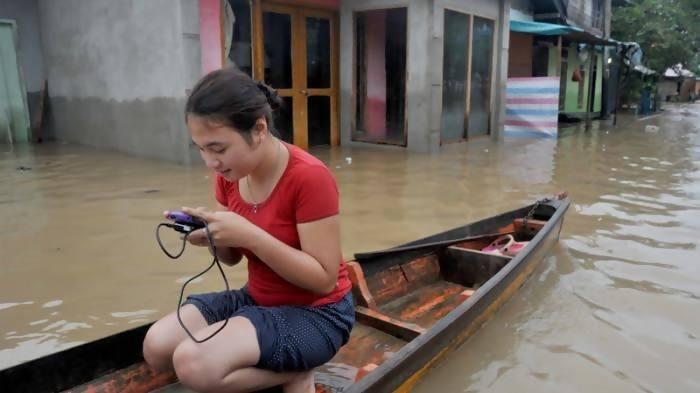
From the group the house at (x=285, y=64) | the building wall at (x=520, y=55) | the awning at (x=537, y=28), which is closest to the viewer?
the house at (x=285, y=64)

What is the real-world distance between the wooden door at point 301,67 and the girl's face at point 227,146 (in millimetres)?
7846

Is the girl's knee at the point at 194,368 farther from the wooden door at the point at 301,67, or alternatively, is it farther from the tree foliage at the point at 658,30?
the tree foliage at the point at 658,30

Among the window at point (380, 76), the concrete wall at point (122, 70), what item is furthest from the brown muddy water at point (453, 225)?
the window at point (380, 76)

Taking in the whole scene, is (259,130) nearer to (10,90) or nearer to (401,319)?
(401,319)

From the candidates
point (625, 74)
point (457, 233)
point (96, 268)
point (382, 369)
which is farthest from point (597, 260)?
point (625, 74)

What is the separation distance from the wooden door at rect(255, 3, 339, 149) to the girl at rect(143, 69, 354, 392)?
25.5 ft

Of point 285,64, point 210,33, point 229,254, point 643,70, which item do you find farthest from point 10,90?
point 643,70

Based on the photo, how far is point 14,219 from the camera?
5645mm

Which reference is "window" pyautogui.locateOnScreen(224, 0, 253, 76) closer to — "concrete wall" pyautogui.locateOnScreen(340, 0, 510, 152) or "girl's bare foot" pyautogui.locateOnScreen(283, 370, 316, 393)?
"concrete wall" pyautogui.locateOnScreen(340, 0, 510, 152)

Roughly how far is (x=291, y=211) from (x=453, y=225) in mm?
3915

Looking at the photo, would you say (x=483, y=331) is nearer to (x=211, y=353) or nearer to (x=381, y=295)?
(x=381, y=295)

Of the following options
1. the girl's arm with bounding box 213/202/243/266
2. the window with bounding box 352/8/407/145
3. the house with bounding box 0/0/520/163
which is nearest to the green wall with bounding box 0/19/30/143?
the house with bounding box 0/0/520/163

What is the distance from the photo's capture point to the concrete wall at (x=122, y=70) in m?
8.29

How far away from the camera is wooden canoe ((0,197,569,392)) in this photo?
2396mm
